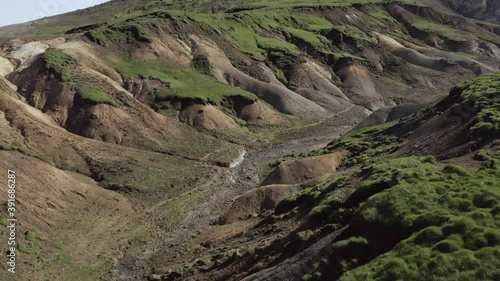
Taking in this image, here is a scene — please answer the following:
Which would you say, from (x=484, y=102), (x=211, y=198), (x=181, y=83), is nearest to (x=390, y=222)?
(x=484, y=102)

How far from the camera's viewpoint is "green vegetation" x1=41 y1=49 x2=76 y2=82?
225 ft

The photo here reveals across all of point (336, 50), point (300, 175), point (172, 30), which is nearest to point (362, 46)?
point (336, 50)

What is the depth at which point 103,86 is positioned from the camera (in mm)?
70375

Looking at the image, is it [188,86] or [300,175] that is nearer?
[300,175]

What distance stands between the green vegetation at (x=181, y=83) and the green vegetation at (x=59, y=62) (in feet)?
28.8

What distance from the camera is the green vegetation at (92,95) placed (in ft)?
214

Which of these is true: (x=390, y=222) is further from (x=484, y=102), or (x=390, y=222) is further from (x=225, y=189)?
(x=225, y=189)

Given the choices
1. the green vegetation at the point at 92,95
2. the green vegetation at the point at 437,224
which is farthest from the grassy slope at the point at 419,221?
the green vegetation at the point at 92,95

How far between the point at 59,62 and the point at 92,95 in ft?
30.6

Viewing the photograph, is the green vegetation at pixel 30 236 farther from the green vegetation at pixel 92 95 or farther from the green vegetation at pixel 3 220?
the green vegetation at pixel 92 95

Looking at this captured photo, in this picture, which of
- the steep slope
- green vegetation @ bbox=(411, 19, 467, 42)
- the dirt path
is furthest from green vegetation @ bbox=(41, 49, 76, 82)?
green vegetation @ bbox=(411, 19, 467, 42)

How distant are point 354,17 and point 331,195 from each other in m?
141

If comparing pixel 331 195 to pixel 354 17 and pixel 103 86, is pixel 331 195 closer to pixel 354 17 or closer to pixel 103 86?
pixel 103 86

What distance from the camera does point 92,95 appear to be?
66.2 meters
